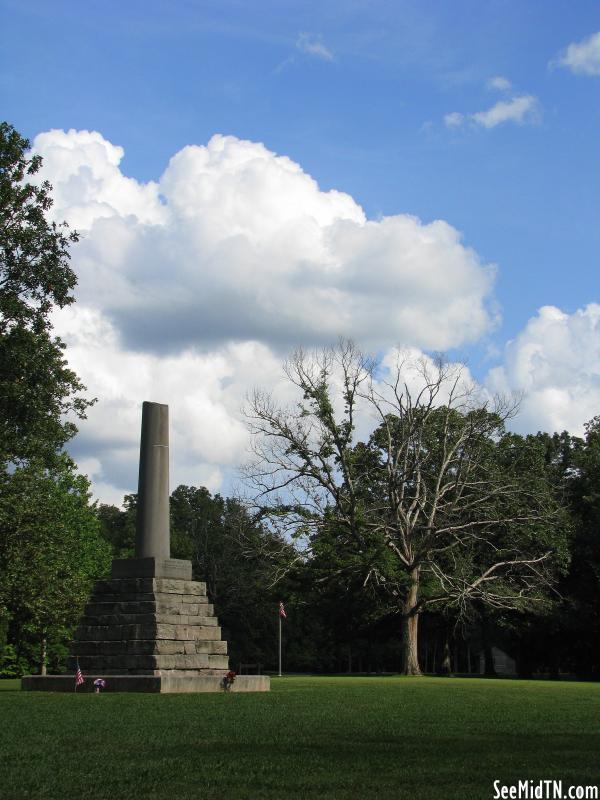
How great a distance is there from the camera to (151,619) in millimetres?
21875

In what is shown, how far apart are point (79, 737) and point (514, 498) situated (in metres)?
33.8

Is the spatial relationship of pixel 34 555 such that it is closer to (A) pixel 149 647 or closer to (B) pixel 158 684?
(A) pixel 149 647

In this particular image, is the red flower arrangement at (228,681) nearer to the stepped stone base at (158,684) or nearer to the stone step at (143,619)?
the stepped stone base at (158,684)

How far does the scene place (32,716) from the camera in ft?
45.8

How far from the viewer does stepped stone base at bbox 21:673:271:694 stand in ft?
66.3

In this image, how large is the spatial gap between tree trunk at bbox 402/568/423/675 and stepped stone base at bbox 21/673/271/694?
705 inches

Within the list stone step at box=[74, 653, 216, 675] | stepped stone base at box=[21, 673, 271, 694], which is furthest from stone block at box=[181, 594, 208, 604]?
stepped stone base at box=[21, 673, 271, 694]

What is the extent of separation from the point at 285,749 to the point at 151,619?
12829mm

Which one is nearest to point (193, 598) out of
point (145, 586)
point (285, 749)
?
point (145, 586)

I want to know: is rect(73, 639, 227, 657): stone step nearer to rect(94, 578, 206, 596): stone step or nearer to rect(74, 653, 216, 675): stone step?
rect(74, 653, 216, 675): stone step

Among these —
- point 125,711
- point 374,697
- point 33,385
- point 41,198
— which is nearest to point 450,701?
point 374,697

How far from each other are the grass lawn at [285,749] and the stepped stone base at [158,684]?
11.4 feet

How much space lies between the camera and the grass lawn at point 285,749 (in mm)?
7227

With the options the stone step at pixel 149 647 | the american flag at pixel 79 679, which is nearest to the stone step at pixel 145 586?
the stone step at pixel 149 647
